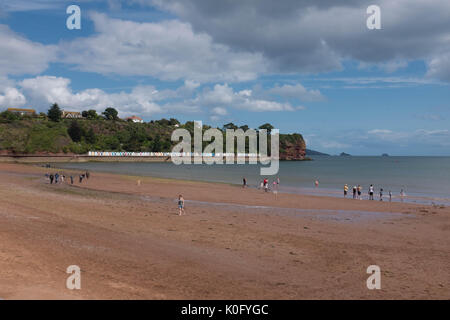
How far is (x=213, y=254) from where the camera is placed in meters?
13.3

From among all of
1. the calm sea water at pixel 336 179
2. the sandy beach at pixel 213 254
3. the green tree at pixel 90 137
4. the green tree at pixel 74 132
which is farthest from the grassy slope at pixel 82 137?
the sandy beach at pixel 213 254

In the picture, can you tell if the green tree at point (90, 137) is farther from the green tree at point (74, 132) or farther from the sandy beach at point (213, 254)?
the sandy beach at point (213, 254)

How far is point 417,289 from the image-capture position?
33.2ft

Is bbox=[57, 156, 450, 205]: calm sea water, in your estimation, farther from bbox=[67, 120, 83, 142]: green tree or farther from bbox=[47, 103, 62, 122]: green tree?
bbox=[47, 103, 62, 122]: green tree

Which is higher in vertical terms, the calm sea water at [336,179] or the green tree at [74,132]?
the green tree at [74,132]

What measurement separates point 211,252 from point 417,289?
22.9 feet

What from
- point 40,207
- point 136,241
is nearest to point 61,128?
point 40,207

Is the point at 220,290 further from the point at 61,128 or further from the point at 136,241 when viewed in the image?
the point at 61,128

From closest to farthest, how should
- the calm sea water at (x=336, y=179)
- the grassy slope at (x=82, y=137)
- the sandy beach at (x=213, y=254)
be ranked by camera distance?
the sandy beach at (x=213, y=254)
the calm sea water at (x=336, y=179)
the grassy slope at (x=82, y=137)

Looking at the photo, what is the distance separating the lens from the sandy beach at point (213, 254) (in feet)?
31.2

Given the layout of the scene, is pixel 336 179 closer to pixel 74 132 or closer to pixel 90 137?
pixel 74 132

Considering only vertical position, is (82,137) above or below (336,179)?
above

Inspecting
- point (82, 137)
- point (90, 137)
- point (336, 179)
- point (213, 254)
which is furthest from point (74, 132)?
point (213, 254)
